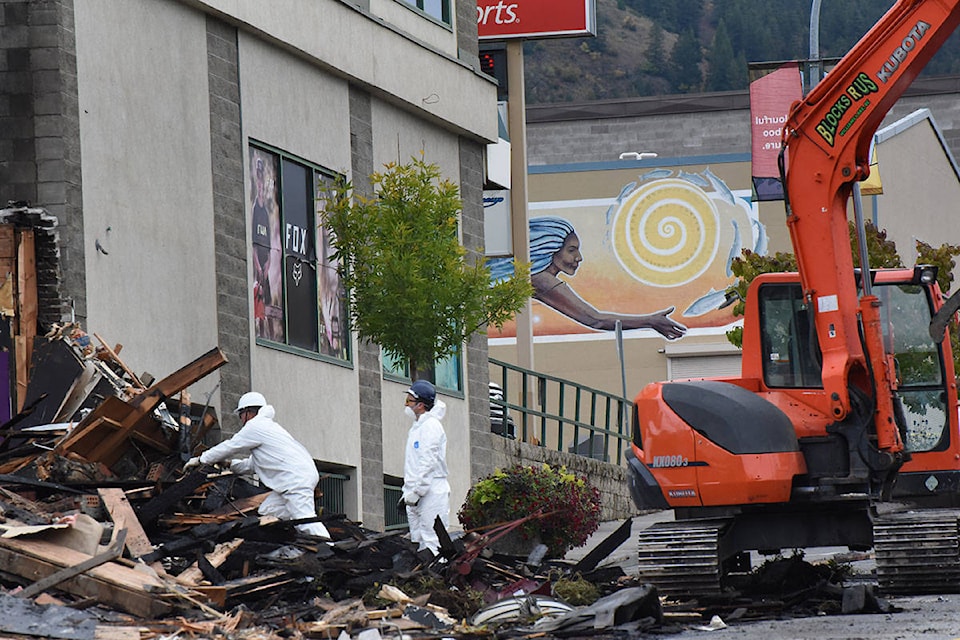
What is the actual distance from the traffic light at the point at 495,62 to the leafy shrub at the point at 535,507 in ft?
42.8

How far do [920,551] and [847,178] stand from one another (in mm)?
3072

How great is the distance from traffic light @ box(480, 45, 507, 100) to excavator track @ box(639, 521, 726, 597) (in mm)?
19065

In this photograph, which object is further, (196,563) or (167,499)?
(167,499)

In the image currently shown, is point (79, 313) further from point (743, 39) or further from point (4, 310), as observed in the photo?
point (743, 39)

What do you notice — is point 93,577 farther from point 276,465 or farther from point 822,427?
point 822,427

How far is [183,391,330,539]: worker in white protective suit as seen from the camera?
16.5 meters

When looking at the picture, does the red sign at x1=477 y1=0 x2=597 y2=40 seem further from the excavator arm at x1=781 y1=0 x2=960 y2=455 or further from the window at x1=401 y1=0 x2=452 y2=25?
the excavator arm at x1=781 y1=0 x2=960 y2=455

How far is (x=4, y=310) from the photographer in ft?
58.2

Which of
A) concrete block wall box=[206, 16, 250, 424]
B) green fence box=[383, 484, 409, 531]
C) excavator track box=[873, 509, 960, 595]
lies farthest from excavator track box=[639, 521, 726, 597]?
green fence box=[383, 484, 409, 531]

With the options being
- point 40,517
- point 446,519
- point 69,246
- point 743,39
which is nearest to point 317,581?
point 40,517

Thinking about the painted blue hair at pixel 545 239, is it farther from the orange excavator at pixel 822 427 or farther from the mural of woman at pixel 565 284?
the orange excavator at pixel 822 427

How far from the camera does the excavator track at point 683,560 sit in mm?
15367

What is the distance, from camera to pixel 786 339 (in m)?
16.9

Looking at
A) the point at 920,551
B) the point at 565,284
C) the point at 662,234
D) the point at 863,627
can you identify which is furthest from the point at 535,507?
the point at 662,234
